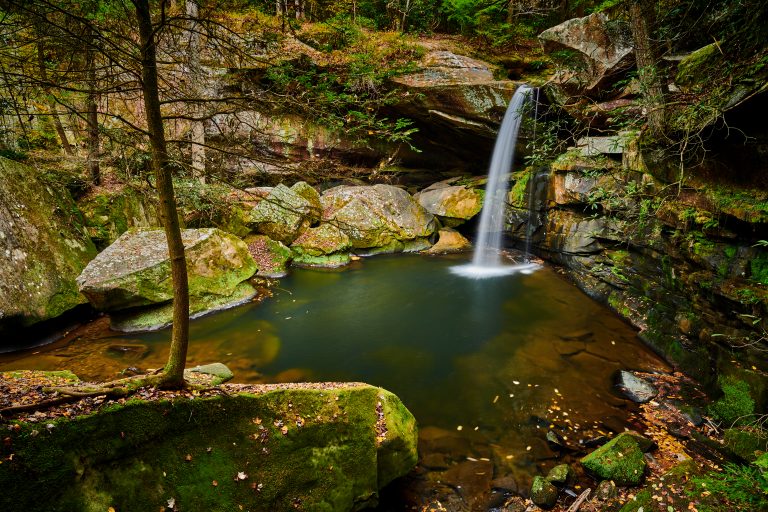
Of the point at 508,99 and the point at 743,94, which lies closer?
the point at 743,94

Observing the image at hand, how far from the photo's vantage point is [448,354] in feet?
21.5

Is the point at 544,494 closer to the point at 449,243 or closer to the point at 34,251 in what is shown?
the point at 34,251

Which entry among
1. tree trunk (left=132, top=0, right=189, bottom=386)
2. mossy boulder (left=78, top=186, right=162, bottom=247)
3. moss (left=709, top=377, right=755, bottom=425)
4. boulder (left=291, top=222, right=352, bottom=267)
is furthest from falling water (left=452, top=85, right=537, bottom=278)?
mossy boulder (left=78, top=186, right=162, bottom=247)

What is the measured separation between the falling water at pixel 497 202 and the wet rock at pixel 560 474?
25.0 ft

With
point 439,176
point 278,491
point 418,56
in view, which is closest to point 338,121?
point 278,491

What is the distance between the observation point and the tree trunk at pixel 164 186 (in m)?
2.37

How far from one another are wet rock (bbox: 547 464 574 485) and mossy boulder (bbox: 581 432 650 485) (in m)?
0.23

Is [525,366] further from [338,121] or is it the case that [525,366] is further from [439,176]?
[439,176]

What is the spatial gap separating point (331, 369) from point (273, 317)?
2493mm

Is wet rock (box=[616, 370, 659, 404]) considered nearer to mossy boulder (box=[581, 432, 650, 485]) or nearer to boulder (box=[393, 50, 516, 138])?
mossy boulder (box=[581, 432, 650, 485])

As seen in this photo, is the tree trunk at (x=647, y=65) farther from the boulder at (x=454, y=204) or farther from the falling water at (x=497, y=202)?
the boulder at (x=454, y=204)

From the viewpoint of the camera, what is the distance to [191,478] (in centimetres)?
255

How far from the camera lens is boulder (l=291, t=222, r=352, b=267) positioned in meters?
11.8

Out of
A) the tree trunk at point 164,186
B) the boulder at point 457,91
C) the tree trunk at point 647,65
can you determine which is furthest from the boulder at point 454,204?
the tree trunk at point 164,186
